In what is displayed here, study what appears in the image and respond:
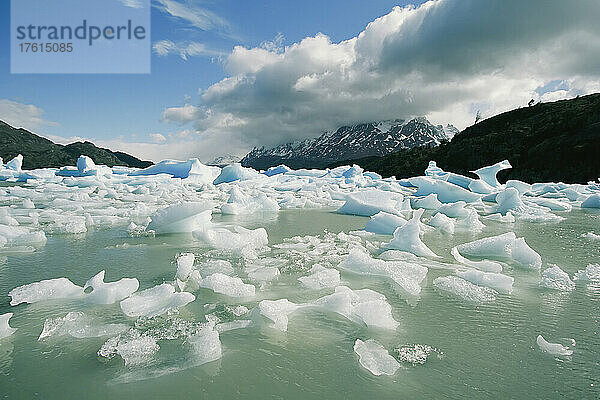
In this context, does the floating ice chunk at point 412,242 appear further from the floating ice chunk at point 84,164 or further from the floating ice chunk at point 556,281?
the floating ice chunk at point 84,164

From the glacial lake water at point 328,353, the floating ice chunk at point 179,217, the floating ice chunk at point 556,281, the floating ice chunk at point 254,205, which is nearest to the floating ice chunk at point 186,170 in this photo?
the floating ice chunk at point 254,205

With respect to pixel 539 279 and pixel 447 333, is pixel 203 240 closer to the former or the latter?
pixel 447 333

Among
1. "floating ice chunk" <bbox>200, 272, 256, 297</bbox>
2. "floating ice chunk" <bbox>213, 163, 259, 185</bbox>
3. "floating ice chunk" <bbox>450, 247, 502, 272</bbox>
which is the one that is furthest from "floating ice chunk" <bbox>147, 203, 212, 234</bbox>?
"floating ice chunk" <bbox>213, 163, 259, 185</bbox>

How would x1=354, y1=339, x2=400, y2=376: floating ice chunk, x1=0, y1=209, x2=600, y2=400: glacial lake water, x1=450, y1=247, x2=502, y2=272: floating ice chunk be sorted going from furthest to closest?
x1=450, y1=247, x2=502, y2=272: floating ice chunk, x1=354, y1=339, x2=400, y2=376: floating ice chunk, x1=0, y1=209, x2=600, y2=400: glacial lake water

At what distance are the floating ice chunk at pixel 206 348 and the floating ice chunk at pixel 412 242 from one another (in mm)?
2588

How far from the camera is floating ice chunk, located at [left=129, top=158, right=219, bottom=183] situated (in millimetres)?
18562

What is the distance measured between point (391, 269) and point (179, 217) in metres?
2.87

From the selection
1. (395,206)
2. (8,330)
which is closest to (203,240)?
(8,330)

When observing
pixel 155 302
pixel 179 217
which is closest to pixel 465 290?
pixel 155 302

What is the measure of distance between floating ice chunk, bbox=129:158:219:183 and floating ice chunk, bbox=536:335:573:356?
58.2ft

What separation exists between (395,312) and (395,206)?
578cm

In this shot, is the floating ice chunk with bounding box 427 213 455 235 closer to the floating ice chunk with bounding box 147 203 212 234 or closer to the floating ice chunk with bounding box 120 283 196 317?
the floating ice chunk with bounding box 147 203 212 234

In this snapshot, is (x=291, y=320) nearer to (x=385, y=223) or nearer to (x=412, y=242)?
(x=412, y=242)

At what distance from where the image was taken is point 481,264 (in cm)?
322
